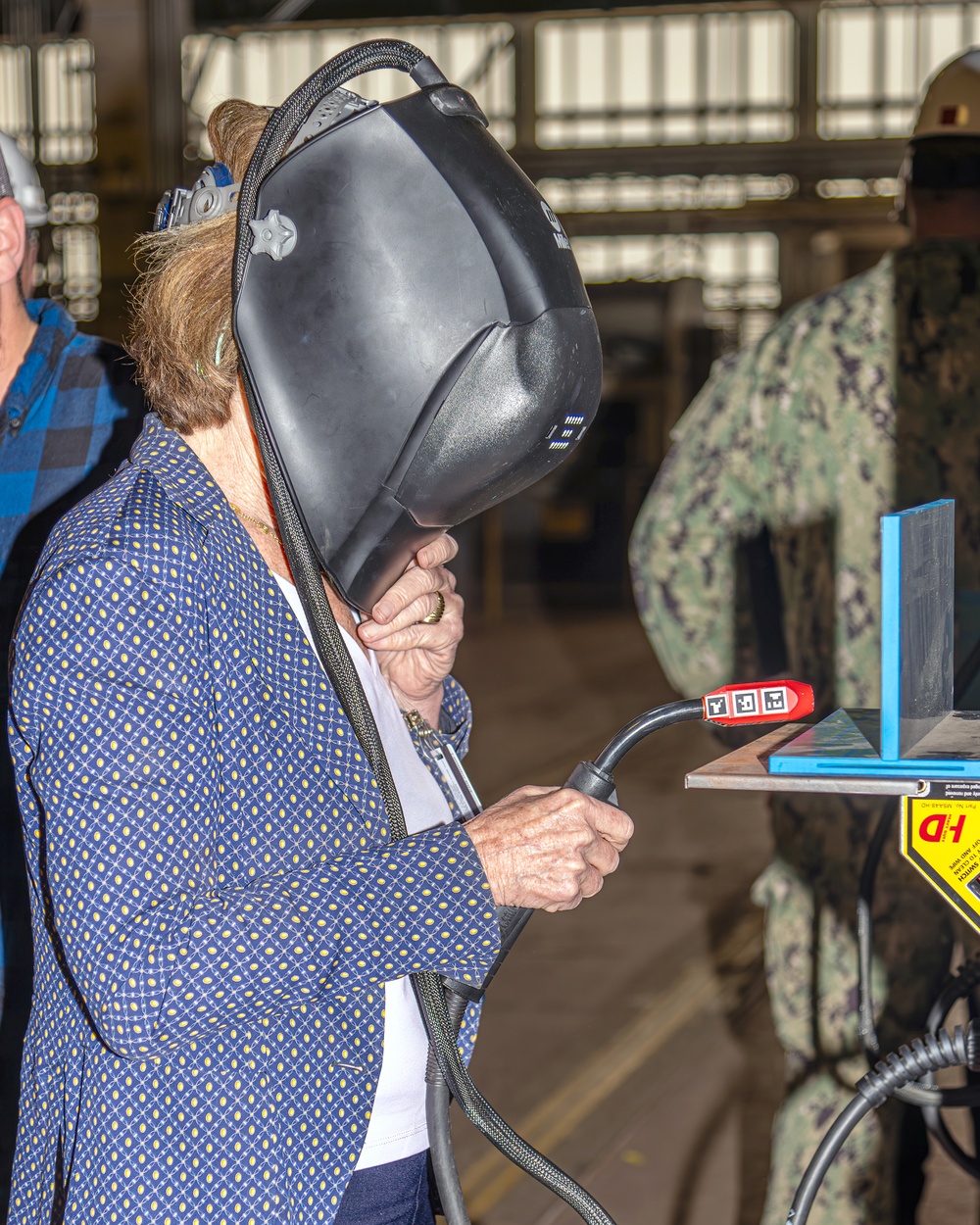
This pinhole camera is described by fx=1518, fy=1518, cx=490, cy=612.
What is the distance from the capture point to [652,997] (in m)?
4.69

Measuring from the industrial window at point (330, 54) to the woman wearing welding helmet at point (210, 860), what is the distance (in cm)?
1480

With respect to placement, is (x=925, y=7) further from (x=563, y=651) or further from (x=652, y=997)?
(x=652, y=997)

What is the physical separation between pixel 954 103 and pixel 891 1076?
6.31ft

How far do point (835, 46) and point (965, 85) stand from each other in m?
13.8

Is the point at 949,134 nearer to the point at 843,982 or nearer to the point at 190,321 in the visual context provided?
the point at 843,982

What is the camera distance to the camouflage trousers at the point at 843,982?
2434 mm

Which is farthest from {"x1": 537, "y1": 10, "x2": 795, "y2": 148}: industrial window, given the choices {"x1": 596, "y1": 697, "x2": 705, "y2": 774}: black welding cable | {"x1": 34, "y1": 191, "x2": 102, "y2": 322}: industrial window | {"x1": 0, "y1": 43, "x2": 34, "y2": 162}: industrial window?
{"x1": 596, "y1": 697, "x2": 705, "y2": 774}: black welding cable

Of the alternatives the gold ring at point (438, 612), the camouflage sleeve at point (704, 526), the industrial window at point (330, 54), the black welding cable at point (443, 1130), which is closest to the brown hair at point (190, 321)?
the gold ring at point (438, 612)

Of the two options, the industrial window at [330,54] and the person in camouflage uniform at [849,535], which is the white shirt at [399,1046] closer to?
the person in camouflage uniform at [849,535]

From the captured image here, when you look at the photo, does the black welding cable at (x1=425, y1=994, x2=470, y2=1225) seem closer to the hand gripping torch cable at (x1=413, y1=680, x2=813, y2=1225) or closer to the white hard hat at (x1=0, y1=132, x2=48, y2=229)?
the hand gripping torch cable at (x1=413, y1=680, x2=813, y2=1225)

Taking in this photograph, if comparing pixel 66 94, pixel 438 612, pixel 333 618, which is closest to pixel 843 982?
pixel 438 612

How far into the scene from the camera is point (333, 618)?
1279 millimetres

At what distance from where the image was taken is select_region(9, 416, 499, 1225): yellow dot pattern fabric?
1.11m

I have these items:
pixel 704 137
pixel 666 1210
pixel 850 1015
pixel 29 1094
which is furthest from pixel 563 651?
pixel 29 1094
